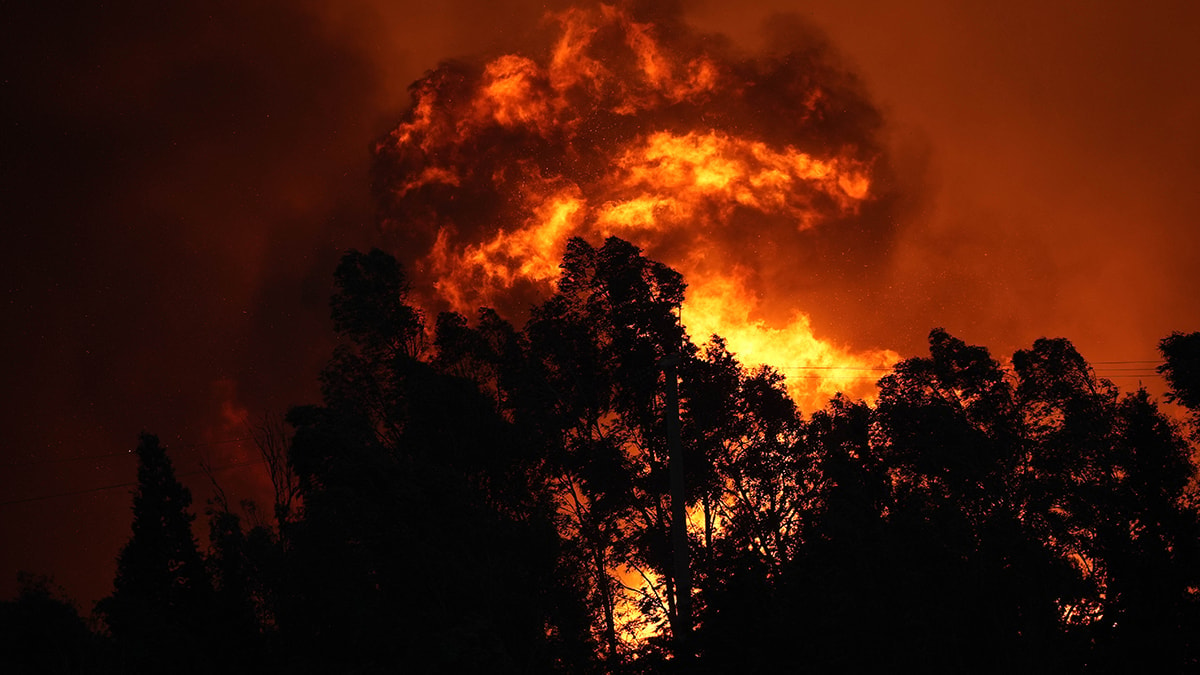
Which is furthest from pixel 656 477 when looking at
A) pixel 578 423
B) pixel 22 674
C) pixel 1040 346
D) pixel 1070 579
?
pixel 22 674

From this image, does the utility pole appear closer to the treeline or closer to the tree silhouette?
the treeline

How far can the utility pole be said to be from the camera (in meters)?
18.9

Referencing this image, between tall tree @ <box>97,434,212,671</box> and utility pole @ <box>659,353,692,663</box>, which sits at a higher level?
tall tree @ <box>97,434,212,671</box>

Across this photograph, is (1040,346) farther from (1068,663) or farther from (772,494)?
(1068,663)

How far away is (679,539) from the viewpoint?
2098 cm

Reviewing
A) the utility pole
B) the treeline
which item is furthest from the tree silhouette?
the utility pole

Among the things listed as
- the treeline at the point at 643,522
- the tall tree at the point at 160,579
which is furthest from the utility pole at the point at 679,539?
the tall tree at the point at 160,579

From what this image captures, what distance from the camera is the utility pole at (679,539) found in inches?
744

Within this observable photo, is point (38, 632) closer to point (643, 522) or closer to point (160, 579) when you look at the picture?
point (160, 579)

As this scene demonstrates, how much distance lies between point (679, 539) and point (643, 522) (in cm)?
2105

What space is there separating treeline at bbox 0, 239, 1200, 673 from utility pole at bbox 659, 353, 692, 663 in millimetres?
198

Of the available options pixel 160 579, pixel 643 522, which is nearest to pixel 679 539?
pixel 643 522

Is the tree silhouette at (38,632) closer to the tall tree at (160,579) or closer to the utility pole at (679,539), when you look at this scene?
the tall tree at (160,579)

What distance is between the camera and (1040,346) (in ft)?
149
